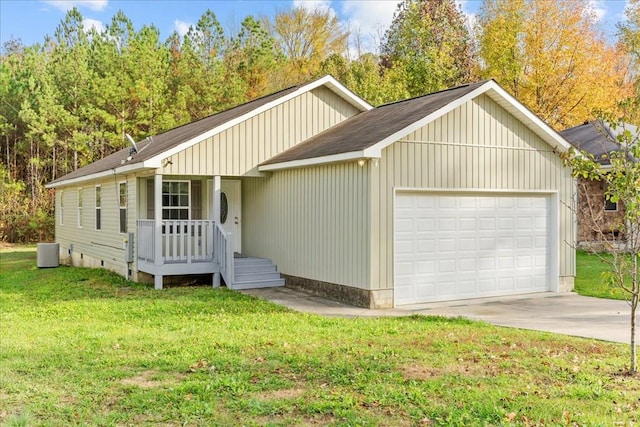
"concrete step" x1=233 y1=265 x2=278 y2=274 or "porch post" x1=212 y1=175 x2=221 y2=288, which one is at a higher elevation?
"porch post" x1=212 y1=175 x2=221 y2=288

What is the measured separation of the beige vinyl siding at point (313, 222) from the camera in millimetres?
A: 10320

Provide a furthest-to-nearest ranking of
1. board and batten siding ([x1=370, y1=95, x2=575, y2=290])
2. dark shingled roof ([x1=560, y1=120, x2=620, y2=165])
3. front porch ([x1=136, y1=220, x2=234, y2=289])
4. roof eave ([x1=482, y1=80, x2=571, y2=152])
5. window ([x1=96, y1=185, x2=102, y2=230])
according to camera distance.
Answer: dark shingled roof ([x1=560, y1=120, x2=620, y2=165])
window ([x1=96, y1=185, x2=102, y2=230])
front porch ([x1=136, y1=220, x2=234, y2=289])
roof eave ([x1=482, y1=80, x2=571, y2=152])
board and batten siding ([x1=370, y1=95, x2=575, y2=290])

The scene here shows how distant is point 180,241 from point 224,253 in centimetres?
99

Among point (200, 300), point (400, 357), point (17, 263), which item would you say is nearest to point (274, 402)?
point (400, 357)

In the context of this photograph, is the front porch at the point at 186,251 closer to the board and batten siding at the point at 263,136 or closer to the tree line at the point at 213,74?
the board and batten siding at the point at 263,136

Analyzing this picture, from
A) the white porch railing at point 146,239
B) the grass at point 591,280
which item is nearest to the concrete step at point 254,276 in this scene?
the white porch railing at point 146,239

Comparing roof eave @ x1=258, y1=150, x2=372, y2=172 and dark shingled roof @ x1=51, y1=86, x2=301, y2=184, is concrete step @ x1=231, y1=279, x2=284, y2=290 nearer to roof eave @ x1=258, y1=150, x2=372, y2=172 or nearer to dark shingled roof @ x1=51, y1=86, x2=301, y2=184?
roof eave @ x1=258, y1=150, x2=372, y2=172

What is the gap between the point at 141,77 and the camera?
27.7 m

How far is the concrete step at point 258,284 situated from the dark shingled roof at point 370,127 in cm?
263

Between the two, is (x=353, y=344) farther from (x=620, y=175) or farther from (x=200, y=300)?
(x=200, y=300)

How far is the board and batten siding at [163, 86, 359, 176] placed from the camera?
12.5 m

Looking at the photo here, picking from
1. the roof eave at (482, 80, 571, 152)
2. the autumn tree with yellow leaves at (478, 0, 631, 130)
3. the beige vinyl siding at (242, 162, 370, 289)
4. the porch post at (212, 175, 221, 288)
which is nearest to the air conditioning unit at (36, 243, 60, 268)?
the beige vinyl siding at (242, 162, 370, 289)

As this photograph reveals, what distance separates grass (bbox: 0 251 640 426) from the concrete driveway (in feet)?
2.52

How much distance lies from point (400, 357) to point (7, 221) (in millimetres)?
26970
